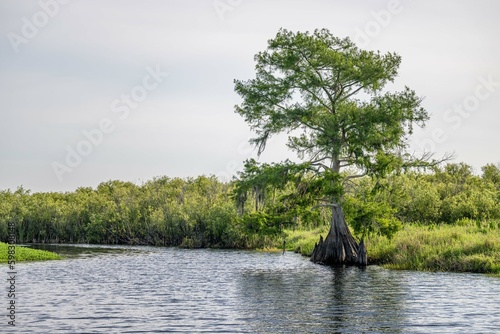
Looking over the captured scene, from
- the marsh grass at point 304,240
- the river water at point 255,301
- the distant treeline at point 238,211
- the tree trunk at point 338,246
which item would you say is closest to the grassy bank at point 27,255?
the river water at point 255,301

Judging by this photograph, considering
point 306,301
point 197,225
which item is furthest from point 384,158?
point 197,225

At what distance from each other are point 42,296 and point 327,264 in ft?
76.9

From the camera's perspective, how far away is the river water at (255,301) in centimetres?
2244

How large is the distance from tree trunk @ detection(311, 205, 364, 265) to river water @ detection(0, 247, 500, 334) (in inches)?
123

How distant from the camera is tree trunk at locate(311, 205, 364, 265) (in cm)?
4682

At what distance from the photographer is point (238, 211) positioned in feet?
178

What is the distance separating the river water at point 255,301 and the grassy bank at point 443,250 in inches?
63.6

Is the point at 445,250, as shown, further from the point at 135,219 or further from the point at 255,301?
the point at 135,219

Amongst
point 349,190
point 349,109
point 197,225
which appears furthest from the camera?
point 197,225

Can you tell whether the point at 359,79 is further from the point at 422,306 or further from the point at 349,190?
the point at 422,306

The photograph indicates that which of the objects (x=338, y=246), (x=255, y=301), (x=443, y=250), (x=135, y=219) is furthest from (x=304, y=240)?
(x=255, y=301)

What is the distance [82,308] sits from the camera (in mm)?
26594

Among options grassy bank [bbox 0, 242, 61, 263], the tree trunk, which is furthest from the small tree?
grassy bank [bbox 0, 242, 61, 263]

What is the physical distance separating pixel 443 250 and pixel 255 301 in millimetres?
16672
